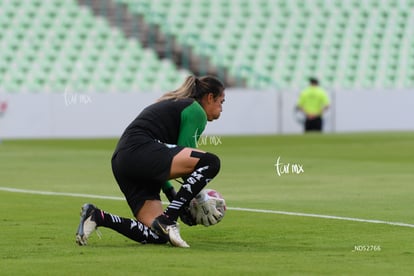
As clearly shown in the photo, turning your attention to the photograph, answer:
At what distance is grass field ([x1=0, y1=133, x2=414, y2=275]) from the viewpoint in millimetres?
8773

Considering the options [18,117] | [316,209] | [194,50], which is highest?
[316,209]

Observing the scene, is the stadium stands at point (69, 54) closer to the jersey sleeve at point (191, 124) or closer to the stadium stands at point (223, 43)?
the stadium stands at point (223, 43)

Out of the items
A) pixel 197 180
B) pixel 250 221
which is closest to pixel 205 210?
pixel 197 180

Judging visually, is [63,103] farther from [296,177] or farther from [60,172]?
[296,177]

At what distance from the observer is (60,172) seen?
1972 centimetres

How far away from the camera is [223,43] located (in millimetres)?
37562

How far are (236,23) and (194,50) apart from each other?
2352mm

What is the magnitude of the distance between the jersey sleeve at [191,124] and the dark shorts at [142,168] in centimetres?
13

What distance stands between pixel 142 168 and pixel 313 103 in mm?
24529

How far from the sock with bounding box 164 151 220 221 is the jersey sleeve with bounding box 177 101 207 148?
0.68ft

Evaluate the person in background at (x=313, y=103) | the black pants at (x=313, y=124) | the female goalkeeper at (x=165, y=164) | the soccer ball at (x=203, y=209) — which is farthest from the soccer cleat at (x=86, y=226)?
the black pants at (x=313, y=124)

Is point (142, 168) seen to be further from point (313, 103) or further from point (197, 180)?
point (313, 103)

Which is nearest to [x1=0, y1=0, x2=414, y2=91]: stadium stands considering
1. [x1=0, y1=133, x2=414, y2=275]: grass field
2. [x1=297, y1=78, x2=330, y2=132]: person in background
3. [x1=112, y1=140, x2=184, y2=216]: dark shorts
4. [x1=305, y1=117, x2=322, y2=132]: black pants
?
[x1=305, y1=117, x2=322, y2=132]: black pants

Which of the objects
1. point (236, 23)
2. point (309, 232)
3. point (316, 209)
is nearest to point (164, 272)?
point (309, 232)
